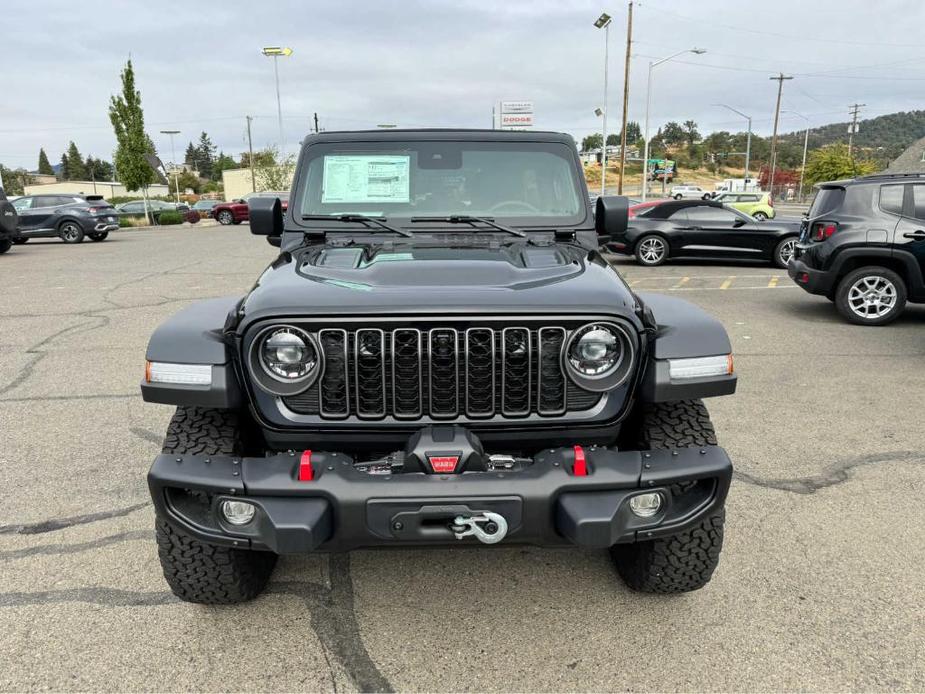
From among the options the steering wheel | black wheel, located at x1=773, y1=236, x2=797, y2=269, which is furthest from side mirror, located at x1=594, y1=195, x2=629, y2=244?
black wheel, located at x1=773, y1=236, x2=797, y2=269

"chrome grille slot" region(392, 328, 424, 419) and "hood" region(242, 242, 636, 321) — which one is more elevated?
"hood" region(242, 242, 636, 321)

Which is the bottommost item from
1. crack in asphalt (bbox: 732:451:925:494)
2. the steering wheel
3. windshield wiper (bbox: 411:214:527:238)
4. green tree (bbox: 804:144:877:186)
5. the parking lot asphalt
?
the parking lot asphalt

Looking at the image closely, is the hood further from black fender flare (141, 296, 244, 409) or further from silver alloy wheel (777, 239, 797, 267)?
silver alloy wheel (777, 239, 797, 267)

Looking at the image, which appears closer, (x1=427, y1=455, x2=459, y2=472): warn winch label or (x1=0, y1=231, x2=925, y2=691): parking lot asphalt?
(x1=427, y1=455, x2=459, y2=472): warn winch label

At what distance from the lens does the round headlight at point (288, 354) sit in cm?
239

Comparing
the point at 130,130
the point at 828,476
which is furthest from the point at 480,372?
the point at 130,130

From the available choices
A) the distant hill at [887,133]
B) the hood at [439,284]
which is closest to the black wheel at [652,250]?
the hood at [439,284]

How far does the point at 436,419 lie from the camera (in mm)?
2484

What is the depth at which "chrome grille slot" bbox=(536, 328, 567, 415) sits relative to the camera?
242cm

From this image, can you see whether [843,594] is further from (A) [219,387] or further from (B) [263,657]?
(A) [219,387]

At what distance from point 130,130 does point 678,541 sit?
37150 millimetres

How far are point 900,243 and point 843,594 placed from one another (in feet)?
20.8

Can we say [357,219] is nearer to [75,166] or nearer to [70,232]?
[70,232]

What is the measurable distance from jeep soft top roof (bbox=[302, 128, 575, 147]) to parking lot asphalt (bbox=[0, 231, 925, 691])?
7.01 ft
